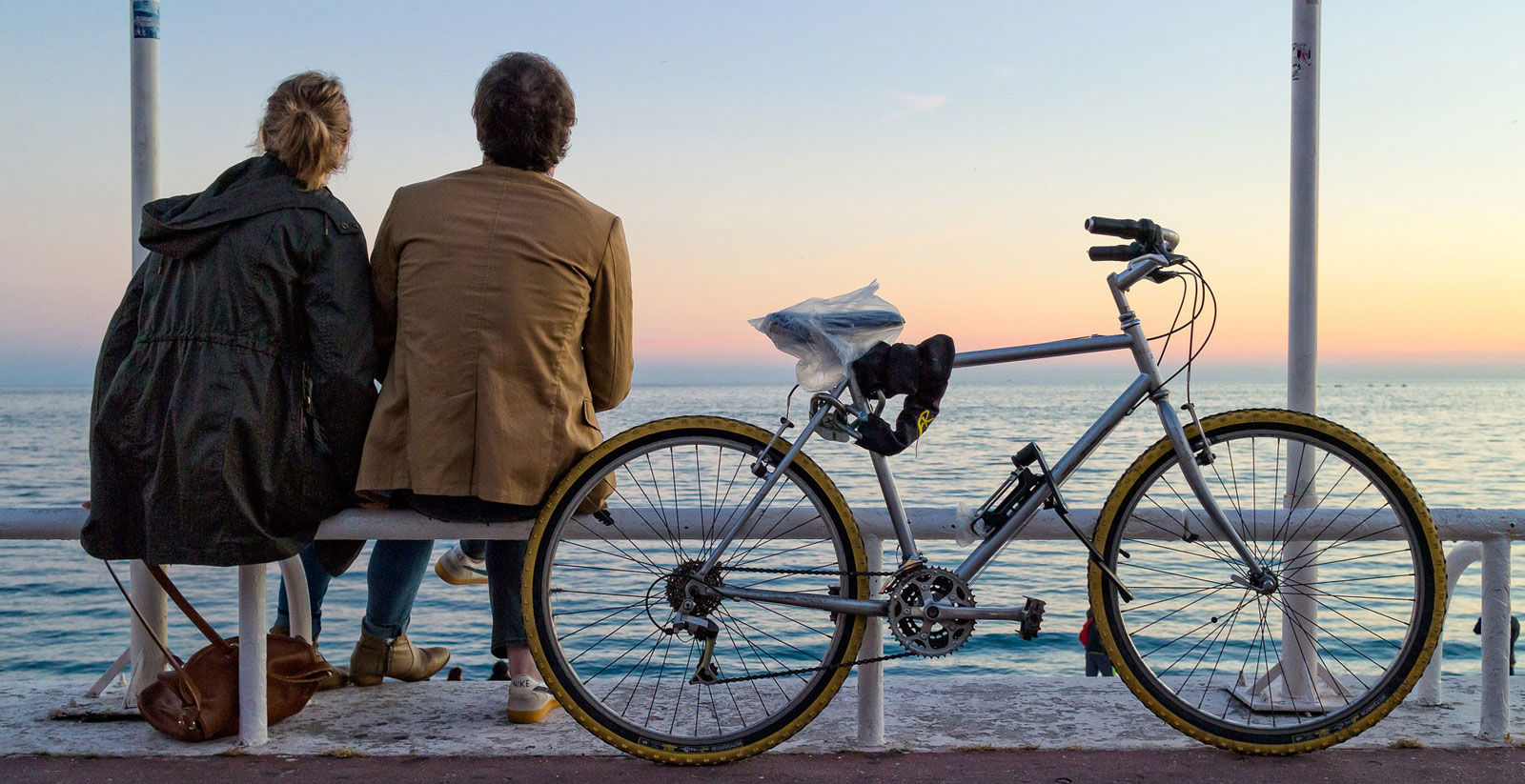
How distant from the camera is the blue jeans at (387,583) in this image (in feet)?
10.8

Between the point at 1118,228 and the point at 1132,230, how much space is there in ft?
0.12

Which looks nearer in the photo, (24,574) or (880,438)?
(880,438)

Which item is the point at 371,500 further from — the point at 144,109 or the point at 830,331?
the point at 144,109

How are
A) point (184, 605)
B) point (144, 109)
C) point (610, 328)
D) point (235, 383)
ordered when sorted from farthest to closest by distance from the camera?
1. point (144, 109)
2. point (184, 605)
3. point (610, 328)
4. point (235, 383)

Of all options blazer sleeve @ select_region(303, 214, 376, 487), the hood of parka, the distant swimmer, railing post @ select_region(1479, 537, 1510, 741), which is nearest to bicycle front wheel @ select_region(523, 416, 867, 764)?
blazer sleeve @ select_region(303, 214, 376, 487)

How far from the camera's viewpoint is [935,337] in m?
2.84

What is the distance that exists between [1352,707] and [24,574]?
19.8 metres

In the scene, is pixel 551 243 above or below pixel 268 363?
above

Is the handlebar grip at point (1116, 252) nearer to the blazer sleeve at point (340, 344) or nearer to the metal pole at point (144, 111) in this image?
the blazer sleeve at point (340, 344)

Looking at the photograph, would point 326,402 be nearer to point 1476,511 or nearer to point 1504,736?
point 1476,511

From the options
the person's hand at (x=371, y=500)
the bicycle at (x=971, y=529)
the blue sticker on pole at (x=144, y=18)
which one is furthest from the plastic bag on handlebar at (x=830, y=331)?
the blue sticker on pole at (x=144, y=18)

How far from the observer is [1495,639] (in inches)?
116

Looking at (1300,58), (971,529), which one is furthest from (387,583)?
(1300,58)

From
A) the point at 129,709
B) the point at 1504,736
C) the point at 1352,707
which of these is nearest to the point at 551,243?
the point at 129,709
